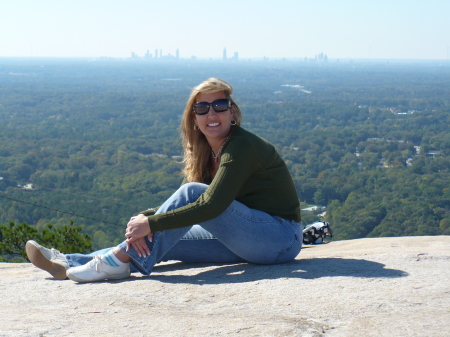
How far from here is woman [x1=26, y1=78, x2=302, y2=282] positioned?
239cm

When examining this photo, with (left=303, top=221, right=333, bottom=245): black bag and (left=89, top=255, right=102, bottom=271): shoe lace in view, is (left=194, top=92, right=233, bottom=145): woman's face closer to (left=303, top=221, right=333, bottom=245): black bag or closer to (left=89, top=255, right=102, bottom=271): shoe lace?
(left=89, top=255, right=102, bottom=271): shoe lace

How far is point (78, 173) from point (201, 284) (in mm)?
35428

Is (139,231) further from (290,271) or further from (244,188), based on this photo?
(290,271)

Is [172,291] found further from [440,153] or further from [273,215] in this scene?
[440,153]

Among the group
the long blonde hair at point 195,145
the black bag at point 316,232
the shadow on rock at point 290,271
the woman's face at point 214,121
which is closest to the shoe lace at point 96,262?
the shadow on rock at point 290,271

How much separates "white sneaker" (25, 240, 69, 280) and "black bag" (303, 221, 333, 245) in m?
1.71

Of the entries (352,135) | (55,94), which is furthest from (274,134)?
Result: (55,94)

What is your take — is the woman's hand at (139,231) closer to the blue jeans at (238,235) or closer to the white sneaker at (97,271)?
the blue jeans at (238,235)

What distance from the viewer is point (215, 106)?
261 centimetres

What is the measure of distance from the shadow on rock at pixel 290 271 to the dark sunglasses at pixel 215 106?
2.37 ft

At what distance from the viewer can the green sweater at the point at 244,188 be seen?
7.75 feet

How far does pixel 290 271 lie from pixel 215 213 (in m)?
0.43

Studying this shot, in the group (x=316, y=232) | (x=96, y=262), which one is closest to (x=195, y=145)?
(x=96, y=262)

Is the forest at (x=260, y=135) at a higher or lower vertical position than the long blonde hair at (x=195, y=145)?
lower
